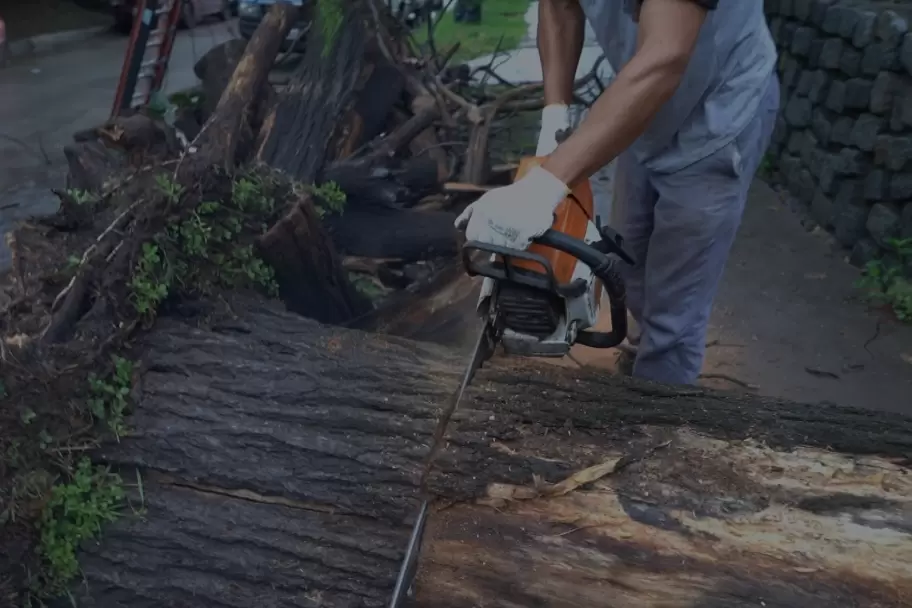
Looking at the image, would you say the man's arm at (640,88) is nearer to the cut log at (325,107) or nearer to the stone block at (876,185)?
the cut log at (325,107)

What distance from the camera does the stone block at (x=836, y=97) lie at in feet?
15.4

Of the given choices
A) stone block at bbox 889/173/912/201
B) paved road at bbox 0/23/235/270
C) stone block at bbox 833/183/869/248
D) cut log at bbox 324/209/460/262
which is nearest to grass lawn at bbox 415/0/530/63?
paved road at bbox 0/23/235/270

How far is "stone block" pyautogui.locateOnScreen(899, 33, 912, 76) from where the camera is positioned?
3965mm

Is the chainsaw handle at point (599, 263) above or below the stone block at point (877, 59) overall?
below

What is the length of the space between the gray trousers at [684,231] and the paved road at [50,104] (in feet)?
9.81

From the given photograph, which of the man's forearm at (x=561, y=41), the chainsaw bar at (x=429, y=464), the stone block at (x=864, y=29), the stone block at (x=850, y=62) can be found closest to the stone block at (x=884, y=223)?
the stone block at (x=850, y=62)

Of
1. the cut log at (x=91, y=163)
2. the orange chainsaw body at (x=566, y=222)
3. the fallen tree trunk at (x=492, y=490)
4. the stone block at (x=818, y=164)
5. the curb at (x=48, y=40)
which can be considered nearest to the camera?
the fallen tree trunk at (x=492, y=490)

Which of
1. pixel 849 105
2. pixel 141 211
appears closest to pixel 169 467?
pixel 141 211

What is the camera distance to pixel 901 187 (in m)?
4.18

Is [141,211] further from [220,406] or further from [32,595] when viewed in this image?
[32,595]

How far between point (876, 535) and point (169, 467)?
1467 mm

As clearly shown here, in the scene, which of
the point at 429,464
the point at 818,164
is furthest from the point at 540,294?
the point at 818,164

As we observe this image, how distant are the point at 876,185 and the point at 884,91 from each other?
50cm

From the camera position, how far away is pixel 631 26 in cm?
233
